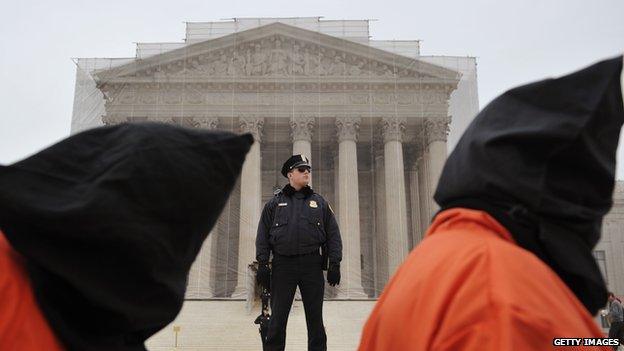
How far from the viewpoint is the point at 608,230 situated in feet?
113

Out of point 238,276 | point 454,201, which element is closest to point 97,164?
point 454,201

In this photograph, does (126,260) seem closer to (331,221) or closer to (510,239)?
(510,239)

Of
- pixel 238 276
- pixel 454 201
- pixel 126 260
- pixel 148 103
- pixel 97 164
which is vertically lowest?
pixel 238 276

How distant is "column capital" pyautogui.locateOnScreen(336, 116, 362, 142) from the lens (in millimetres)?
29406

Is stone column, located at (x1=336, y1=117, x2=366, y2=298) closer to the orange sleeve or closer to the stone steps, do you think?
the stone steps

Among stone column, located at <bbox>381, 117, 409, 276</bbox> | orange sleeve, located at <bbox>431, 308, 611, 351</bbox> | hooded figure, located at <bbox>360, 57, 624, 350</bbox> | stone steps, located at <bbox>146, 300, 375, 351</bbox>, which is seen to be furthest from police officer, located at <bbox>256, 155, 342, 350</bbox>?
stone column, located at <bbox>381, 117, 409, 276</bbox>

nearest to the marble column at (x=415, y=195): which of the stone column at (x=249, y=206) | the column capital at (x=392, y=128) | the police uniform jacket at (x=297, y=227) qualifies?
the column capital at (x=392, y=128)

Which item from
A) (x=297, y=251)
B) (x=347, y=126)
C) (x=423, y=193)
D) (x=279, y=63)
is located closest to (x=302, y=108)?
(x=347, y=126)

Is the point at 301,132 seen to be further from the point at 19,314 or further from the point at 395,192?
the point at 19,314

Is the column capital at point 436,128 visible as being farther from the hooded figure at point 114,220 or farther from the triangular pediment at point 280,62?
the hooded figure at point 114,220

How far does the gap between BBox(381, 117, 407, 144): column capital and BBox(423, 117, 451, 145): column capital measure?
123 centimetres

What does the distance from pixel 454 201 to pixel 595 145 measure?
45 centimetres

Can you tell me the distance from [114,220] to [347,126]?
27943 millimetres

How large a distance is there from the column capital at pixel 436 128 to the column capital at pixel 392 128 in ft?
4.05
